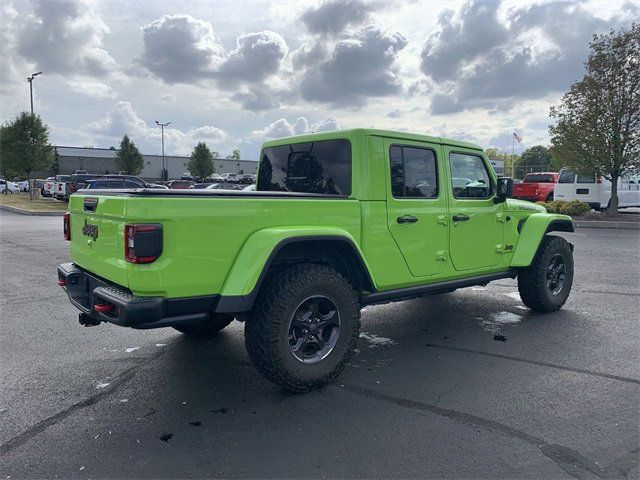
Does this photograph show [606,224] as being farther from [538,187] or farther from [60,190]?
[60,190]

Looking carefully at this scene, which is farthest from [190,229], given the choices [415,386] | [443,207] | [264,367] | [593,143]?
[593,143]

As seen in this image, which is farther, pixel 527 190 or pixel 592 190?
pixel 527 190

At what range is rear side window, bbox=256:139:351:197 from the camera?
4211 mm

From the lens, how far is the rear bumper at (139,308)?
3.02 metres

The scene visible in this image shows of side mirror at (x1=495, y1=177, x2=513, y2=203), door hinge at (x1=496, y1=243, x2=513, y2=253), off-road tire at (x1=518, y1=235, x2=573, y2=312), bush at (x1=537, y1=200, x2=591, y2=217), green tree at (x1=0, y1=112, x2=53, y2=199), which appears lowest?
off-road tire at (x1=518, y1=235, x2=573, y2=312)

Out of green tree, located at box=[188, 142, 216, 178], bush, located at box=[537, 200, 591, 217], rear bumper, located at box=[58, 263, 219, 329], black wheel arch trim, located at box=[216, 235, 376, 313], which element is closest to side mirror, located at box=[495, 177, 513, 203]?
black wheel arch trim, located at box=[216, 235, 376, 313]

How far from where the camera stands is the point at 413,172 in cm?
449

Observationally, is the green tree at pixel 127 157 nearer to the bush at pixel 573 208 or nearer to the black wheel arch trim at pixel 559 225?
the bush at pixel 573 208

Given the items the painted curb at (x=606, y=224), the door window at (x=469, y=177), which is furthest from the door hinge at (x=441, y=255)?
the painted curb at (x=606, y=224)

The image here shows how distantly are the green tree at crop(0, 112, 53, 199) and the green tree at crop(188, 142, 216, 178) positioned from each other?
30890mm

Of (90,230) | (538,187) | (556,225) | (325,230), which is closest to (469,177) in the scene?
(556,225)

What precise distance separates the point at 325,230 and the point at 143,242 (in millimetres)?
1278

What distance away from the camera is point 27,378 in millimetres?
3926

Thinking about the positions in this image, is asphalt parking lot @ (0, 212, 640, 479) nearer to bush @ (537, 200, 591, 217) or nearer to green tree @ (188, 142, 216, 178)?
bush @ (537, 200, 591, 217)
